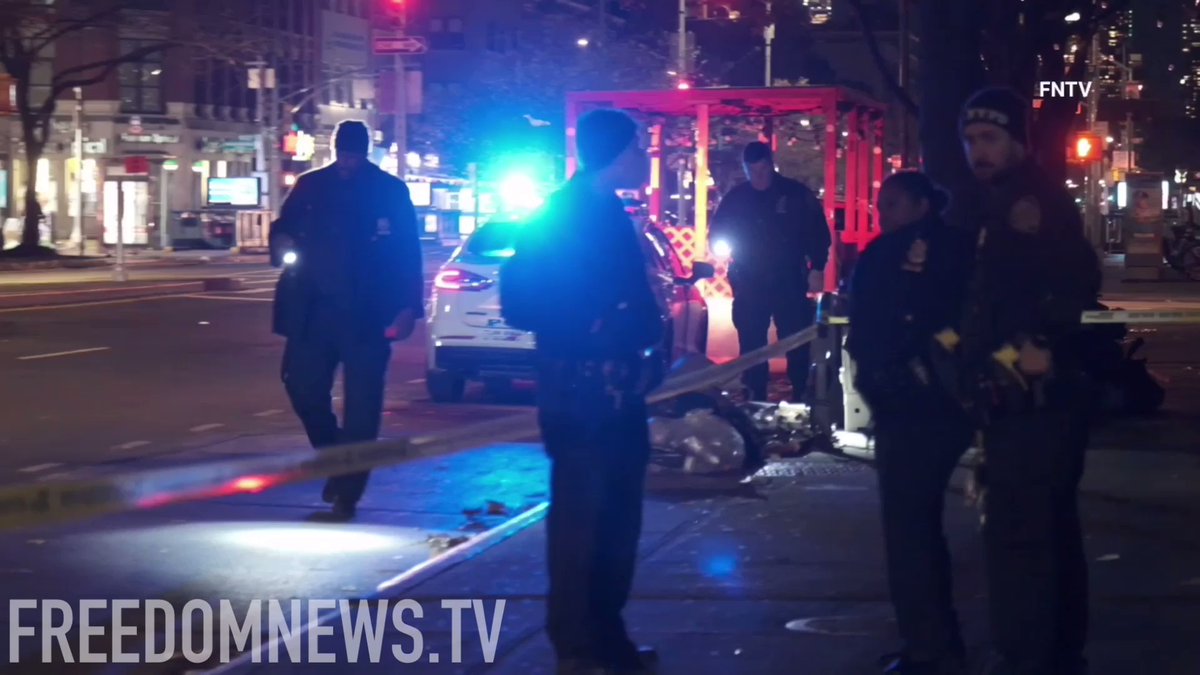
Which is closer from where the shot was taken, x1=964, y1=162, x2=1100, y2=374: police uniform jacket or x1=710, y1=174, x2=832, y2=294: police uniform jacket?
x1=964, y1=162, x2=1100, y2=374: police uniform jacket

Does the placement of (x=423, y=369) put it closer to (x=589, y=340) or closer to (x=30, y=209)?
(x=589, y=340)

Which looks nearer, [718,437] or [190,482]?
[190,482]

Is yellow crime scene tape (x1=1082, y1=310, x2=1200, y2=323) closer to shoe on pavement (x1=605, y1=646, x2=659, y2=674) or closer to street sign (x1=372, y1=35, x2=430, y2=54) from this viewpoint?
shoe on pavement (x1=605, y1=646, x2=659, y2=674)

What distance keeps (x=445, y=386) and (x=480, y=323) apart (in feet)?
2.90

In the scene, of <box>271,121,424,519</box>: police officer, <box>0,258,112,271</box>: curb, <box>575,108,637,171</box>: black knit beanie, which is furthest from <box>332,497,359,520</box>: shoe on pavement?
<box>0,258,112,271</box>: curb

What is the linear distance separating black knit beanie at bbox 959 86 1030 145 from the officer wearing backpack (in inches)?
46.7

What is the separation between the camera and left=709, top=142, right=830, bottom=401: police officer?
11969 millimetres

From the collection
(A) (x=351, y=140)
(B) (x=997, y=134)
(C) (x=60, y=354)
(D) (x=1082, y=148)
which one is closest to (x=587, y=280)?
(B) (x=997, y=134)

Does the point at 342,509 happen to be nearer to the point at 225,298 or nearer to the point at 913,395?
the point at 913,395

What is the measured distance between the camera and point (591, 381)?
18.2ft

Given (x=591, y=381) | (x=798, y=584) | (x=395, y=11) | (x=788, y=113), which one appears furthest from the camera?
(x=395, y=11)

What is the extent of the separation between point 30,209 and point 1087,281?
43675 millimetres

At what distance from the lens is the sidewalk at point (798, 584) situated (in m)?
5.89

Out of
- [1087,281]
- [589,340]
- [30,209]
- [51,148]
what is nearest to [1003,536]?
[1087,281]
